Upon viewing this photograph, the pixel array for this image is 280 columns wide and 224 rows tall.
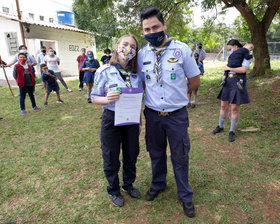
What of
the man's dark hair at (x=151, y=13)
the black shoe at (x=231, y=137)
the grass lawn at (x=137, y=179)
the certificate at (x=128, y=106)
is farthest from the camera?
the black shoe at (x=231, y=137)

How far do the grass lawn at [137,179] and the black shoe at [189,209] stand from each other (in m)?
0.06

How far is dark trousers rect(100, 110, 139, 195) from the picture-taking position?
238cm

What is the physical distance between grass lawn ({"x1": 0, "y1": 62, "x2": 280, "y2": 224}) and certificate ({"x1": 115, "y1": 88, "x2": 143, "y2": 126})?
1140 mm

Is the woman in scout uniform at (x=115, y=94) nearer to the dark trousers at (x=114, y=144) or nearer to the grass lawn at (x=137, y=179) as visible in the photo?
the dark trousers at (x=114, y=144)

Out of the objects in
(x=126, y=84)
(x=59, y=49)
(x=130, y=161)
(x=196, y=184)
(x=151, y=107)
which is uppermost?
(x=59, y=49)

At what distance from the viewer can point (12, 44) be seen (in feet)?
41.6

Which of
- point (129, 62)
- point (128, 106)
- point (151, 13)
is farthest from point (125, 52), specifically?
point (128, 106)

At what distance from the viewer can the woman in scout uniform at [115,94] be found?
7.39 feet

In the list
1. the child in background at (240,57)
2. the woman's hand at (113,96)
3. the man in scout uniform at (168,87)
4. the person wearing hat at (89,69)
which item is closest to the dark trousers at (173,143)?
the man in scout uniform at (168,87)

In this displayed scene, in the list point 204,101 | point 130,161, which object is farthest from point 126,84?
point 204,101

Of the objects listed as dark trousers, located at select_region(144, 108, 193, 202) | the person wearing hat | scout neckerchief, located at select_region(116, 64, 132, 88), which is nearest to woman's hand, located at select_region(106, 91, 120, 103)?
scout neckerchief, located at select_region(116, 64, 132, 88)

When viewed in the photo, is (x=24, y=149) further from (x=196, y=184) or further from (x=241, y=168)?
(x=241, y=168)

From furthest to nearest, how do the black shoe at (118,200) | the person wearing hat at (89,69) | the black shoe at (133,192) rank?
the person wearing hat at (89,69), the black shoe at (133,192), the black shoe at (118,200)

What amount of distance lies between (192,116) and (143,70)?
384 cm
